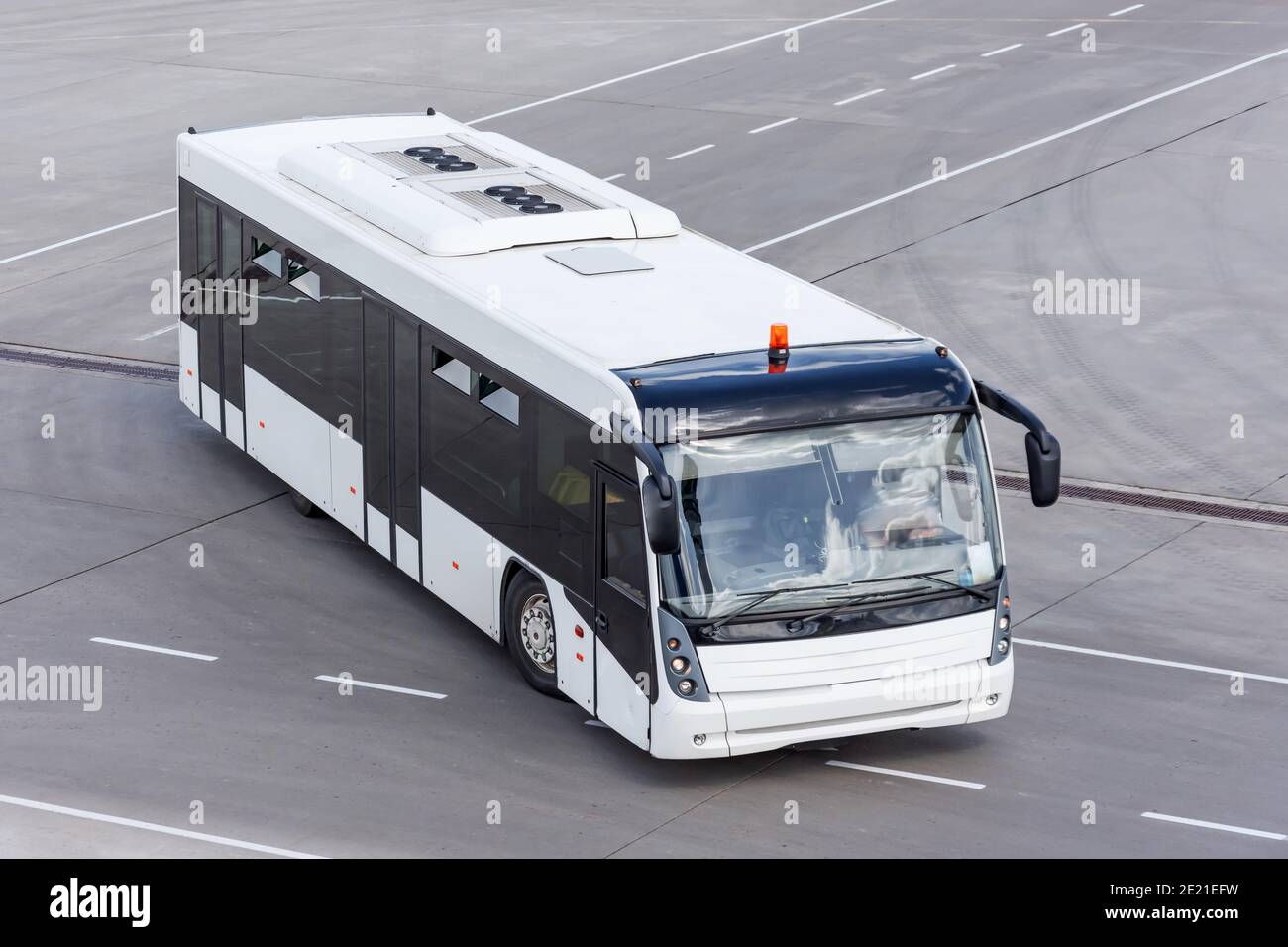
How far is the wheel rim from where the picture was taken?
13820mm

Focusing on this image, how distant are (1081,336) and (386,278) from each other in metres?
10.1

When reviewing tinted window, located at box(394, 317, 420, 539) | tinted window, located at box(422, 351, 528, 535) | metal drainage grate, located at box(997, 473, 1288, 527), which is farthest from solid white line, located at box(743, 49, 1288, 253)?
tinted window, located at box(422, 351, 528, 535)

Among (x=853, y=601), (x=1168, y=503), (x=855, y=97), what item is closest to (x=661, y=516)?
(x=853, y=601)

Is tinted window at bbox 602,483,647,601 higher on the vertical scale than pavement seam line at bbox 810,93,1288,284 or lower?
higher

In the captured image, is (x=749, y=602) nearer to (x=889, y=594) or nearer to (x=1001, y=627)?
(x=889, y=594)

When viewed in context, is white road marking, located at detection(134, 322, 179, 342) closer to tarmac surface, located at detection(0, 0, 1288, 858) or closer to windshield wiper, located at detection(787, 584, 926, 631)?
tarmac surface, located at detection(0, 0, 1288, 858)

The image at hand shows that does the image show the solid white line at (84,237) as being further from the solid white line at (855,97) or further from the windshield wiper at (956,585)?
the windshield wiper at (956,585)

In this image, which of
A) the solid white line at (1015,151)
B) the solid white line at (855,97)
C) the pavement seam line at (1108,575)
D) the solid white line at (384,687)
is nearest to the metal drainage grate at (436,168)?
the solid white line at (384,687)

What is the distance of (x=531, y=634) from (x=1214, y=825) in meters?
4.89

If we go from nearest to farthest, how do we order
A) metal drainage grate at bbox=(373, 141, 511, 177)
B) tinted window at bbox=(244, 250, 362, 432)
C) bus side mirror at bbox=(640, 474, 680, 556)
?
bus side mirror at bbox=(640, 474, 680, 556), tinted window at bbox=(244, 250, 362, 432), metal drainage grate at bbox=(373, 141, 511, 177)

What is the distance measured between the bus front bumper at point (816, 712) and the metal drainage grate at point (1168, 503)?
5.91m

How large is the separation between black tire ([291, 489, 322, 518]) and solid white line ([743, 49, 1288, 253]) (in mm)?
9461
